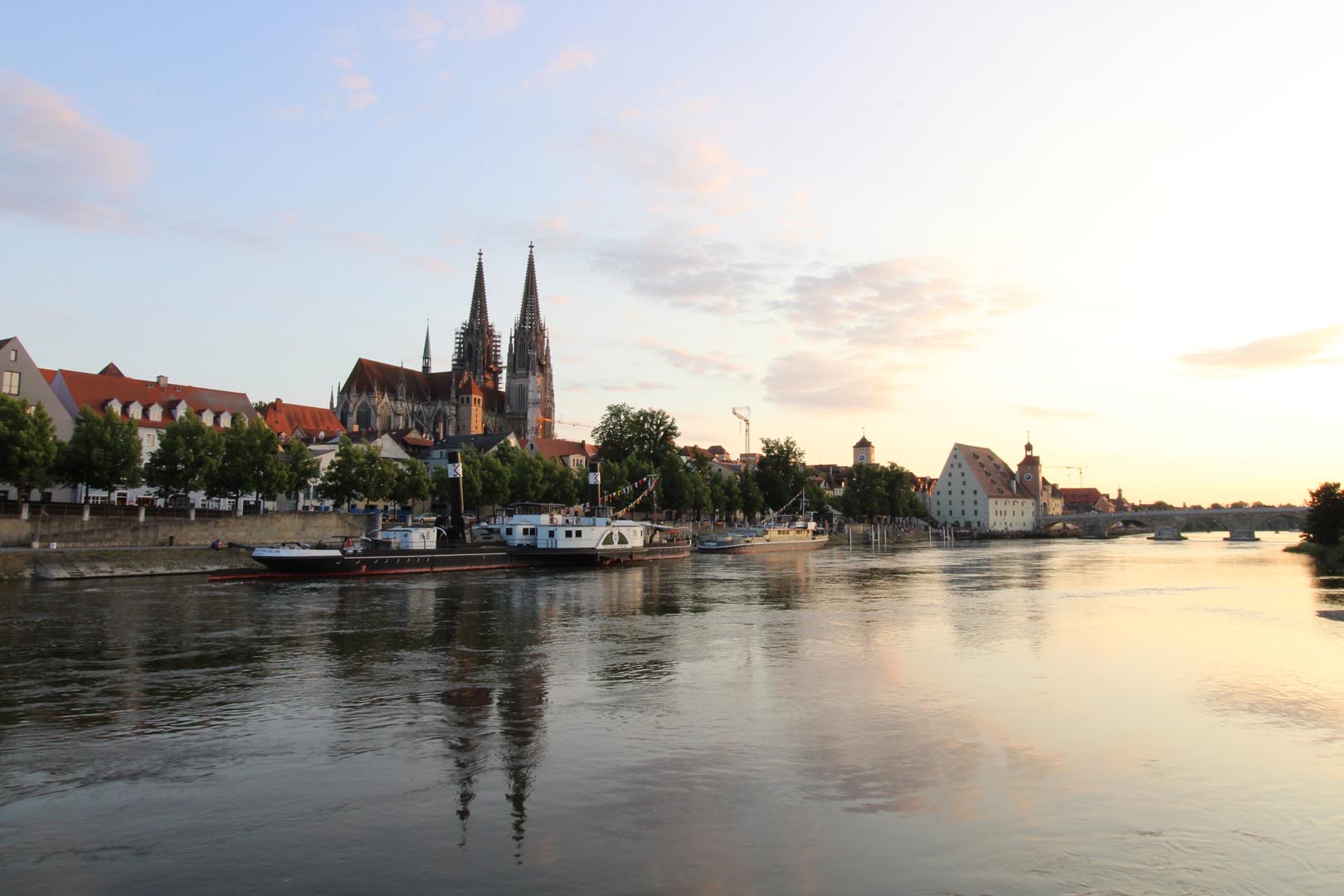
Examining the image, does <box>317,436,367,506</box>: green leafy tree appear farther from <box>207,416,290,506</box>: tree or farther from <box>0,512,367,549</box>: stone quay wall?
<box>0,512,367,549</box>: stone quay wall

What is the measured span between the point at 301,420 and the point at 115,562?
80.1 metres

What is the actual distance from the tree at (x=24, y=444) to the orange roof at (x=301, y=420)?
201 feet

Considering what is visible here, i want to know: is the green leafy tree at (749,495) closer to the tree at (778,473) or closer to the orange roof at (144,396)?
the tree at (778,473)

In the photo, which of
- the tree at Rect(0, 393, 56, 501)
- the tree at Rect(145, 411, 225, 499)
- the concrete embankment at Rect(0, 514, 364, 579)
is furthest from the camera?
the tree at Rect(145, 411, 225, 499)

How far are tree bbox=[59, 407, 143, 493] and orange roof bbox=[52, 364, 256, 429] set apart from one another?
15.7 m

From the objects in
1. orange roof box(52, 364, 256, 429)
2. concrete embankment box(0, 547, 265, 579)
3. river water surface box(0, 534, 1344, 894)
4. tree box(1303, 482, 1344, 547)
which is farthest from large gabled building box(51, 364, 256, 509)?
tree box(1303, 482, 1344, 547)

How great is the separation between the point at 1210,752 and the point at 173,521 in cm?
6360

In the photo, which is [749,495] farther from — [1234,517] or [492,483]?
[1234,517]

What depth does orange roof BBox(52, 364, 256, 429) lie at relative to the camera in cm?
8450

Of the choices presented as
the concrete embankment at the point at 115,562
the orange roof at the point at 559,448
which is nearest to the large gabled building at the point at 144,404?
the concrete embankment at the point at 115,562

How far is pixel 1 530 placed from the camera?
183 feet

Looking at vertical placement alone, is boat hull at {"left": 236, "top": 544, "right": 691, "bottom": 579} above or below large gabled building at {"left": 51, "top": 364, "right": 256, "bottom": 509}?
below

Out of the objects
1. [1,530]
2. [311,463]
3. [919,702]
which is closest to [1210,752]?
[919,702]

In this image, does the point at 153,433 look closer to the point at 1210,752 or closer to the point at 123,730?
the point at 123,730
